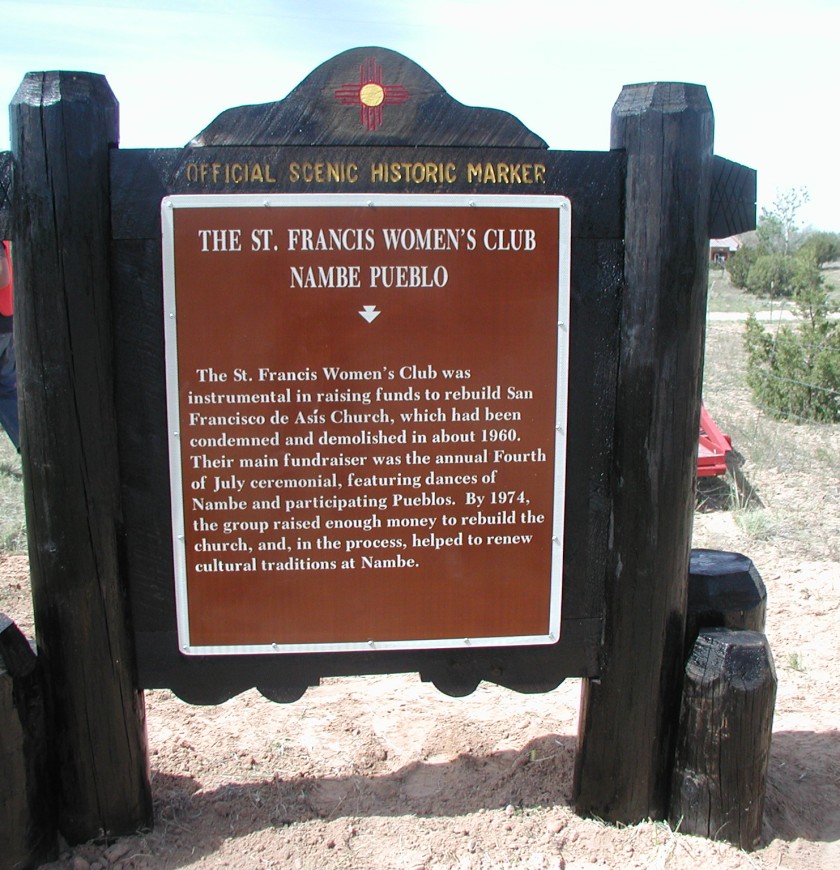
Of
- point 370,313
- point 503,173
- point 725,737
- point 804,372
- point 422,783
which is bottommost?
point 422,783

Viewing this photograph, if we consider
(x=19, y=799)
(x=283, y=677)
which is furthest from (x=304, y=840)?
(x=19, y=799)

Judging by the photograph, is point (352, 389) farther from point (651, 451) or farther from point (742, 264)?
point (742, 264)

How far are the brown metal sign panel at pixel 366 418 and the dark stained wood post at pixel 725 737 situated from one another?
19.3 inches

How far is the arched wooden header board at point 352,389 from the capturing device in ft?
7.50

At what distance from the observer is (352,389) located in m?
2.39

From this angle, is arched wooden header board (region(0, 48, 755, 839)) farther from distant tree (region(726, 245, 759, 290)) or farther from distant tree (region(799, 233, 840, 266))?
distant tree (region(799, 233, 840, 266))

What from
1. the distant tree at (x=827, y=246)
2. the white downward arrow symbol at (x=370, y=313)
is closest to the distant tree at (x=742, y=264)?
the distant tree at (x=827, y=246)

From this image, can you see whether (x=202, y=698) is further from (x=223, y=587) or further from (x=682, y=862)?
(x=682, y=862)

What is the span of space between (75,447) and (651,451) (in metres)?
1.53

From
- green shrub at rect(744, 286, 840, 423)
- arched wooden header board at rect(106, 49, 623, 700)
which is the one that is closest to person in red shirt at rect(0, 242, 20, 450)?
arched wooden header board at rect(106, 49, 623, 700)

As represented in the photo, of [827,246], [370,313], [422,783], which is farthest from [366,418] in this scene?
[827,246]

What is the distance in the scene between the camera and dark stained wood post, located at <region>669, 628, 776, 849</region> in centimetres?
257

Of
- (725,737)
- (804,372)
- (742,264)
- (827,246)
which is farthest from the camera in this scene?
(827,246)

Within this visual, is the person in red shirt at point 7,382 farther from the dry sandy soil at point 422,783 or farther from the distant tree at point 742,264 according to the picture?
the distant tree at point 742,264
